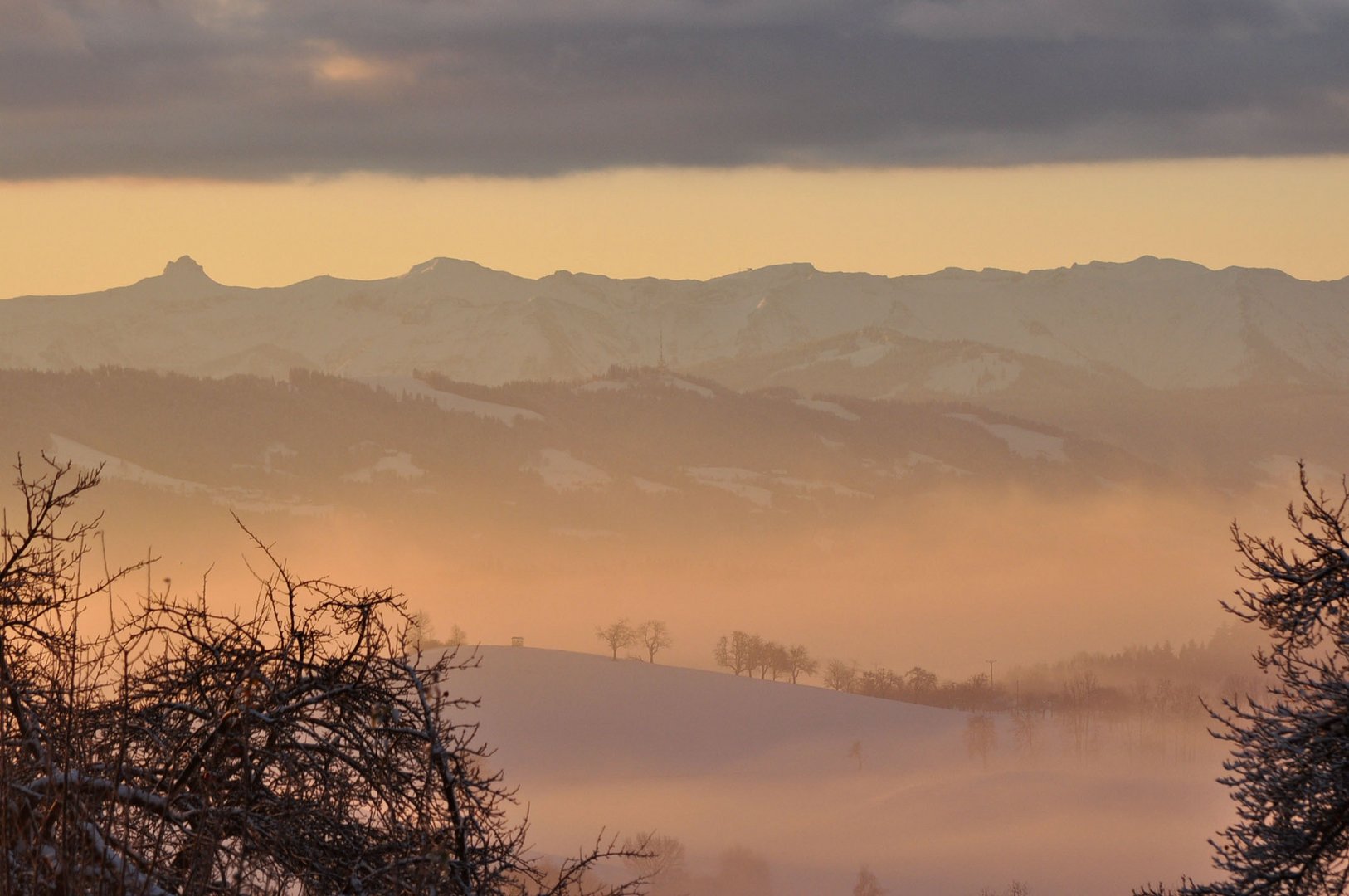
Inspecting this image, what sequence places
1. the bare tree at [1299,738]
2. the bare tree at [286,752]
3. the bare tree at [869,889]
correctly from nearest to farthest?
the bare tree at [286,752], the bare tree at [1299,738], the bare tree at [869,889]

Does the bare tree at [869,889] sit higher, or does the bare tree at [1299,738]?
the bare tree at [1299,738]

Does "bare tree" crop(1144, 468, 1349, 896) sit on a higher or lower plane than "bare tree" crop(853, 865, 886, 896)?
higher

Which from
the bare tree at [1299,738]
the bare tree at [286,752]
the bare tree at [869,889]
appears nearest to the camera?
the bare tree at [286,752]

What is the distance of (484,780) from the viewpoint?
11.4 m

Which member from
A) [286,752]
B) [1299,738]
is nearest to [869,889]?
[1299,738]

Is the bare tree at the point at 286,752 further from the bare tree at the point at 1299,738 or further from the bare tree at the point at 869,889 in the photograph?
the bare tree at the point at 869,889

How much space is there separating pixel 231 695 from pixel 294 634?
30.0 inches

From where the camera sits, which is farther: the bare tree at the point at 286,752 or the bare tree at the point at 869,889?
the bare tree at the point at 869,889

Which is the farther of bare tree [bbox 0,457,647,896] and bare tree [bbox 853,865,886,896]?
bare tree [bbox 853,865,886,896]

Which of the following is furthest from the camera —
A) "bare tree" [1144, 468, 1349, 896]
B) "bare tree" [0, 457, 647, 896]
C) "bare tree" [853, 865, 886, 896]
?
"bare tree" [853, 865, 886, 896]

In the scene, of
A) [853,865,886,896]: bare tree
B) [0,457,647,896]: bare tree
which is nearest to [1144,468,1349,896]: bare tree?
[0,457,647,896]: bare tree

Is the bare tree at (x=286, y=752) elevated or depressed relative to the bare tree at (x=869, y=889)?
elevated

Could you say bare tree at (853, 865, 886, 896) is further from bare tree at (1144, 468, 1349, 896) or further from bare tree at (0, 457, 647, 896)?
bare tree at (0, 457, 647, 896)

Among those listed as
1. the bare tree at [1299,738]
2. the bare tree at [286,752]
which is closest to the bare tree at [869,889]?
the bare tree at [1299,738]
